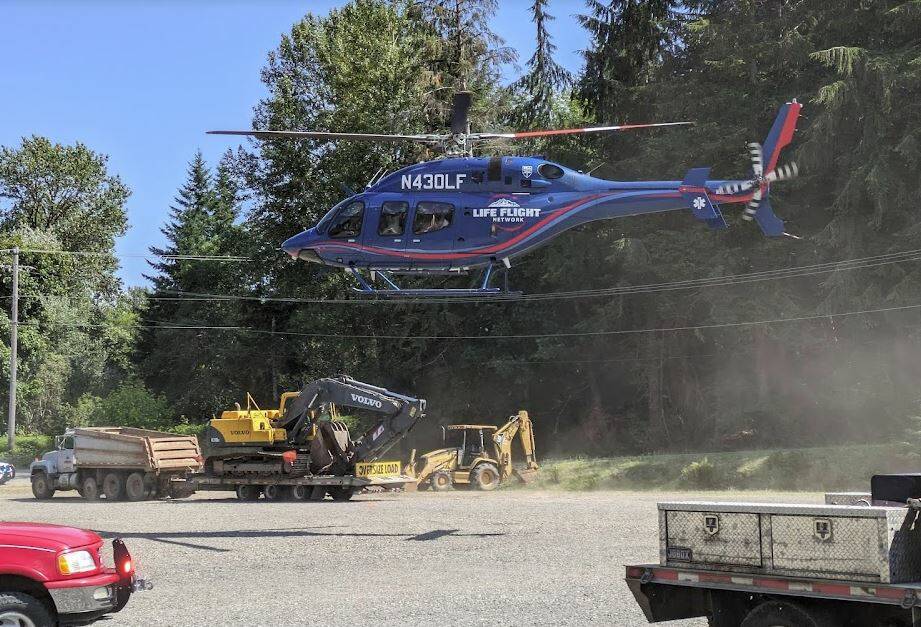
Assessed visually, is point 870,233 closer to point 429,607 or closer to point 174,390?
point 429,607

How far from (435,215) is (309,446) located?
11.0 m

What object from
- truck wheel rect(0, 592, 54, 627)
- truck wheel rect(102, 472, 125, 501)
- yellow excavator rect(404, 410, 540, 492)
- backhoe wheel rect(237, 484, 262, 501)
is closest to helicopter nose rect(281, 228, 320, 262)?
backhoe wheel rect(237, 484, 262, 501)

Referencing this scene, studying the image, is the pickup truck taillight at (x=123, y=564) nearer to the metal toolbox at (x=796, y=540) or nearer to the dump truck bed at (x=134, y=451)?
the metal toolbox at (x=796, y=540)

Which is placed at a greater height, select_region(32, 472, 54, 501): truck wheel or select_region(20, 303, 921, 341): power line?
select_region(20, 303, 921, 341): power line

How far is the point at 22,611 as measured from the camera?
8.17 m

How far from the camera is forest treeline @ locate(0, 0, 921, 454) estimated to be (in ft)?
120

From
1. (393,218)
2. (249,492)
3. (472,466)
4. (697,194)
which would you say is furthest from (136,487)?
(697,194)

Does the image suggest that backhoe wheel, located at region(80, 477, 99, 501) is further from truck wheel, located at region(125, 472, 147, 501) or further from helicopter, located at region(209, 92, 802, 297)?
helicopter, located at region(209, 92, 802, 297)

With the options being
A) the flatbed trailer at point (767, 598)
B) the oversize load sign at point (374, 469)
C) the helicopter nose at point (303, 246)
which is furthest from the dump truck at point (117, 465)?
the flatbed trailer at point (767, 598)

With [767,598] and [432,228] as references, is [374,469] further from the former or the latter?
[767,598]

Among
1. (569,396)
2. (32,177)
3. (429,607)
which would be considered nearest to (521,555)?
(429,607)

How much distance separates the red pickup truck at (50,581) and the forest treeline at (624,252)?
104 feet

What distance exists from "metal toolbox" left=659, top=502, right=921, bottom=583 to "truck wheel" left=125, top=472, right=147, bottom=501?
2323 cm

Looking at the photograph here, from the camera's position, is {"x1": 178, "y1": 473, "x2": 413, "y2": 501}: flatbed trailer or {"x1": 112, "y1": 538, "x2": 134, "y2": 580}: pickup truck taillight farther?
{"x1": 178, "y1": 473, "x2": 413, "y2": 501}: flatbed trailer
